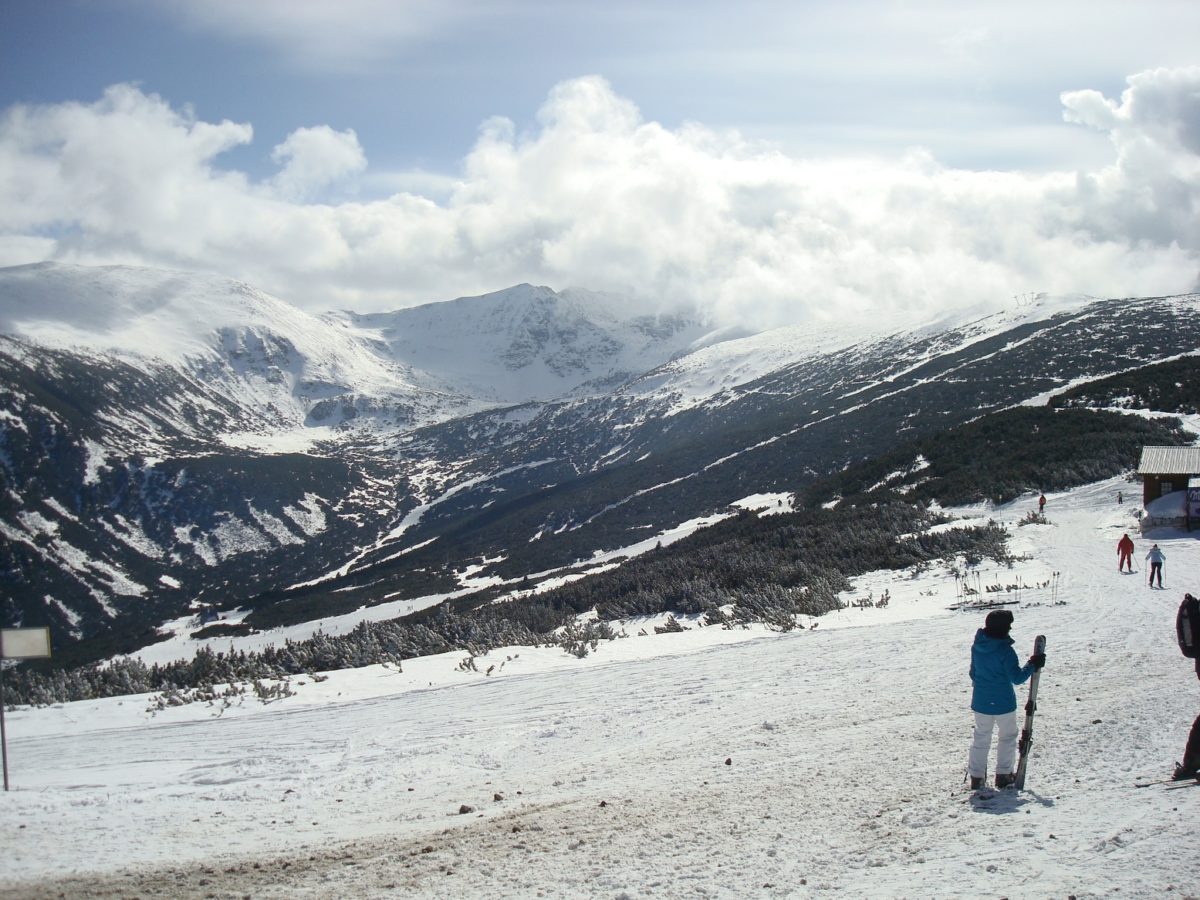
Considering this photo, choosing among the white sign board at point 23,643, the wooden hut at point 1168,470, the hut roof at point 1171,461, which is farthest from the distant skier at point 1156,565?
the white sign board at point 23,643

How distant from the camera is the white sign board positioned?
9734 mm

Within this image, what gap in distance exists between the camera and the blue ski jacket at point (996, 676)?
7137mm

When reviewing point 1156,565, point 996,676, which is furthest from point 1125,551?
point 996,676

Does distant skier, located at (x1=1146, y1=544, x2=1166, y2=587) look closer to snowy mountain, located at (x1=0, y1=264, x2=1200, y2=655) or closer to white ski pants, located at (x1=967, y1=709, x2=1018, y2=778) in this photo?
white ski pants, located at (x1=967, y1=709, x2=1018, y2=778)

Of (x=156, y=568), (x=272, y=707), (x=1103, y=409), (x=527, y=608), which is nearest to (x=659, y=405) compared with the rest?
(x=156, y=568)

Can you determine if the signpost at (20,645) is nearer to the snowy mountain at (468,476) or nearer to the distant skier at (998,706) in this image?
the distant skier at (998,706)

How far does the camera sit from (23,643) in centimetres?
984

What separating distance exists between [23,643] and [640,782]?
7279 millimetres

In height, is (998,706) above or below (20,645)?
below

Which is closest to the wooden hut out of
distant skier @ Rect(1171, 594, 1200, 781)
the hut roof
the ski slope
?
the hut roof

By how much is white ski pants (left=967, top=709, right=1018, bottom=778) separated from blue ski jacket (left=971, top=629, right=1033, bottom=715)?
0.07 meters

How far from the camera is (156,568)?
13088cm

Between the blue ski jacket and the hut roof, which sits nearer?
the blue ski jacket

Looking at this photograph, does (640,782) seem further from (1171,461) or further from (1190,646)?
(1171,461)
